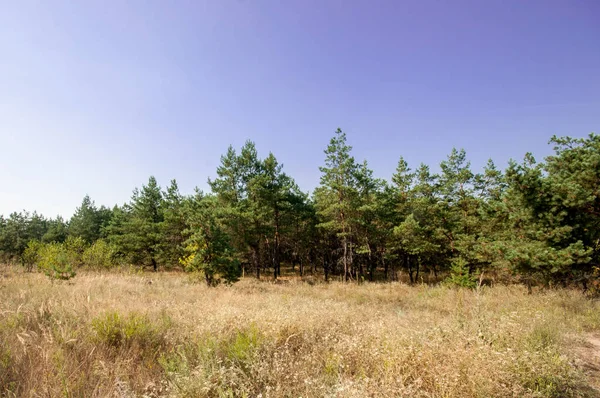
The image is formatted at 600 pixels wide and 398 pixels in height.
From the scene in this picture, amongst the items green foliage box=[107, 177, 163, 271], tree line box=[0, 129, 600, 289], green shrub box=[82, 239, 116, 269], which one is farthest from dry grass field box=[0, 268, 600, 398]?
green foliage box=[107, 177, 163, 271]

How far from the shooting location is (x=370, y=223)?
78.3 ft

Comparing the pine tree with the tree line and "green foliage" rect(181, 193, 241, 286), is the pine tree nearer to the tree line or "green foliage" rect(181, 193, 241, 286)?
the tree line

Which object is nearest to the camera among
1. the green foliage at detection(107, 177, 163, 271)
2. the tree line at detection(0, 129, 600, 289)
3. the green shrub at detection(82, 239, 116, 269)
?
the tree line at detection(0, 129, 600, 289)

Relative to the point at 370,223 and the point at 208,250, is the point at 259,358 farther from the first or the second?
the point at 370,223

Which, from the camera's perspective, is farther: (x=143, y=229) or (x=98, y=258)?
(x=143, y=229)

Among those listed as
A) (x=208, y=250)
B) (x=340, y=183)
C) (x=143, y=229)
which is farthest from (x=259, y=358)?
(x=143, y=229)

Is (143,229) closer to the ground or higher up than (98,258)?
higher up

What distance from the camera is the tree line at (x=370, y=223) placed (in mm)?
10789

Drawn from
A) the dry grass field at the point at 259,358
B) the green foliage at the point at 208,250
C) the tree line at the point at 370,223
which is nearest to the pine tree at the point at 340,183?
the tree line at the point at 370,223

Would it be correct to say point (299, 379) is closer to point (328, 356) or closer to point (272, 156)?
point (328, 356)

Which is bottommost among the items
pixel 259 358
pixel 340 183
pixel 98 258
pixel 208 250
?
pixel 98 258

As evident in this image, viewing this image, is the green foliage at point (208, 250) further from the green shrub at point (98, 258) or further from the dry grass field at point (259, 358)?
the dry grass field at point (259, 358)

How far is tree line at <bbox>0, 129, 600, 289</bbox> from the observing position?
1079 centimetres

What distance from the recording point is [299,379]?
2.94m
